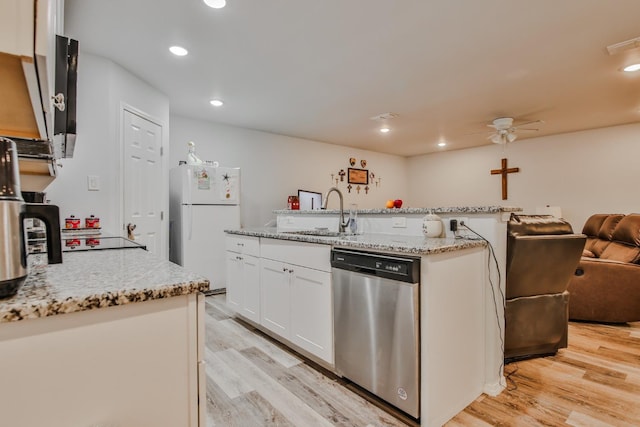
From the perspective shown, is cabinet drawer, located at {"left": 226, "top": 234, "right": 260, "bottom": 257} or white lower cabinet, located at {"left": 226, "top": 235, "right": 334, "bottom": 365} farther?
cabinet drawer, located at {"left": 226, "top": 234, "right": 260, "bottom": 257}

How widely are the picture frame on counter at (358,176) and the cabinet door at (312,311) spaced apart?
4535mm

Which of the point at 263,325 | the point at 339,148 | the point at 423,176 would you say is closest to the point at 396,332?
the point at 263,325

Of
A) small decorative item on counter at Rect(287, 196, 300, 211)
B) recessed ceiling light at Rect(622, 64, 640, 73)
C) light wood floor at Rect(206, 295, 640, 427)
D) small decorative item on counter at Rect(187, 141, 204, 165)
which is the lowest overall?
light wood floor at Rect(206, 295, 640, 427)

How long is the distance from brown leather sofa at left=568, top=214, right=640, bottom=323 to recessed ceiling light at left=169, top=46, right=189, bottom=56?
4119mm

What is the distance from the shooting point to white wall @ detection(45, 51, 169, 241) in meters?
2.74

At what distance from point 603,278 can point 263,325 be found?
318cm

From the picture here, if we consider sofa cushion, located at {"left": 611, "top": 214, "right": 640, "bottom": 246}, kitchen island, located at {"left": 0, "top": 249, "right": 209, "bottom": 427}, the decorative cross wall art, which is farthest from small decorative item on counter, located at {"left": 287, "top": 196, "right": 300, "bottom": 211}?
kitchen island, located at {"left": 0, "top": 249, "right": 209, "bottom": 427}

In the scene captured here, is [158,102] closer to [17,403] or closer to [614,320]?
[17,403]

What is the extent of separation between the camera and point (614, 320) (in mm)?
3008

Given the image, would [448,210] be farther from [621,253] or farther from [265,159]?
[265,159]

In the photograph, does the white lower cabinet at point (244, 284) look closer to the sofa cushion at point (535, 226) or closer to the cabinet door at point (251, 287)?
the cabinet door at point (251, 287)

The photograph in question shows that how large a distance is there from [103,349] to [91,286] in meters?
0.15

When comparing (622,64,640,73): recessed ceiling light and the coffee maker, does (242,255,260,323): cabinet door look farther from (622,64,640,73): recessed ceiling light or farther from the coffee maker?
(622,64,640,73): recessed ceiling light

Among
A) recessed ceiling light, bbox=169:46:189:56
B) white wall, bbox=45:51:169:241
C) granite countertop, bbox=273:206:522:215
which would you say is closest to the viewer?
granite countertop, bbox=273:206:522:215
